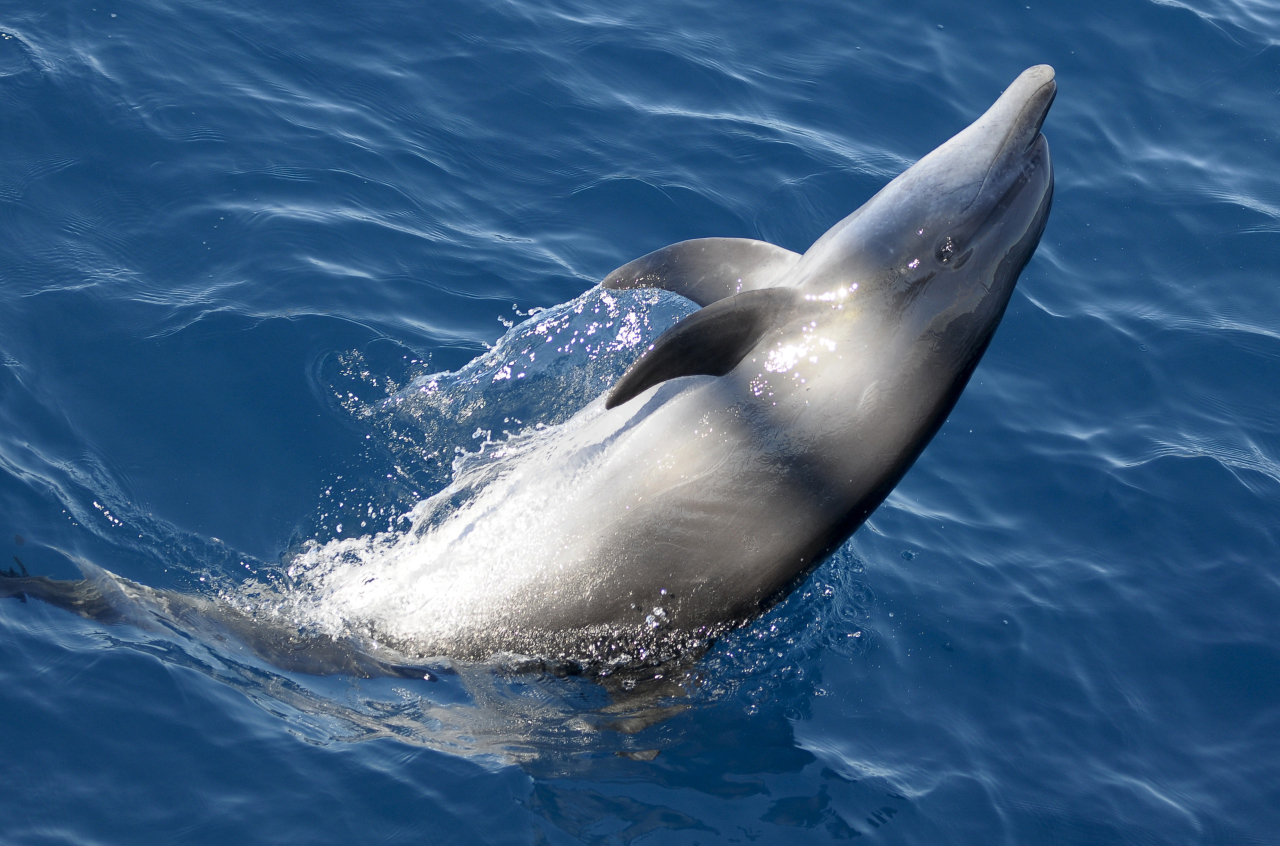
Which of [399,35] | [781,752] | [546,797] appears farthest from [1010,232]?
[399,35]

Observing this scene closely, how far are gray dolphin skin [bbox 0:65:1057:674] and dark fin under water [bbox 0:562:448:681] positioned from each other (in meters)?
0.02

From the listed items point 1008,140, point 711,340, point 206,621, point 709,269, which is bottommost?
point 206,621

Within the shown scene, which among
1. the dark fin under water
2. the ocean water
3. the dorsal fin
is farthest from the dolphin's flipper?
the dark fin under water

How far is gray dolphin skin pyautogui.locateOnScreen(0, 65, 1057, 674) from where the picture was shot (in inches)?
319

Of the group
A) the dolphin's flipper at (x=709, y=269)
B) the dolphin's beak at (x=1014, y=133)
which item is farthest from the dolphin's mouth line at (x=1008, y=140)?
the dolphin's flipper at (x=709, y=269)

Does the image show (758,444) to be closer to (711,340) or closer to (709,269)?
(711,340)

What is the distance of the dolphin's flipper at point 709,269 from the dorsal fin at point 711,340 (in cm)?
70

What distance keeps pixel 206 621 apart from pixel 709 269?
483cm

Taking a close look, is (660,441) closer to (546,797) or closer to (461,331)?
(546,797)

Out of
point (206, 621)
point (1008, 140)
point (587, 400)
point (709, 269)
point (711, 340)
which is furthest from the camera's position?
point (587, 400)

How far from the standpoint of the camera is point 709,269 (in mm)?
9203

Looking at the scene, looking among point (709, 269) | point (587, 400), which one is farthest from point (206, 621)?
point (709, 269)

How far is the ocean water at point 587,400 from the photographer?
8.02m

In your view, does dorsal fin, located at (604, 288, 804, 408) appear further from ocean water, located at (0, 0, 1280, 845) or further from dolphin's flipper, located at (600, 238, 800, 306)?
ocean water, located at (0, 0, 1280, 845)
